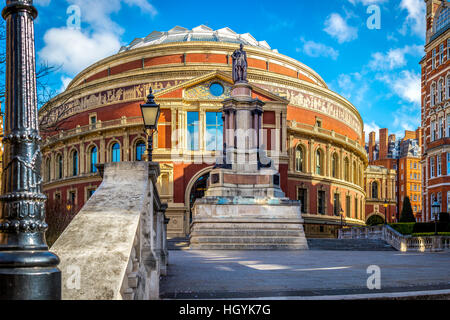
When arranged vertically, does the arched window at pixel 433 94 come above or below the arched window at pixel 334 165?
above

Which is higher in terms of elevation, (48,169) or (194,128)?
(194,128)

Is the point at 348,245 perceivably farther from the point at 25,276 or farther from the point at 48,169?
the point at 48,169

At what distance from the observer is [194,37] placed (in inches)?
2463

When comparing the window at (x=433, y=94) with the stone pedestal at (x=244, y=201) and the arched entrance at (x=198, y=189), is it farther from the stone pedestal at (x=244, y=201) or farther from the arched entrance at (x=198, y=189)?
the stone pedestal at (x=244, y=201)

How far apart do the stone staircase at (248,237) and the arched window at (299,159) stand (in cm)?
2933

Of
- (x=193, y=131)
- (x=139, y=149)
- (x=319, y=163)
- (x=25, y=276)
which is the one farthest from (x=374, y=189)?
(x=25, y=276)

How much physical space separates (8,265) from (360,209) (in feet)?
213

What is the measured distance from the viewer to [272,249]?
24.9 m

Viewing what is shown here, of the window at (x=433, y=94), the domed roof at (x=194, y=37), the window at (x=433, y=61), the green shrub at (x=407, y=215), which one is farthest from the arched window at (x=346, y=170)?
the domed roof at (x=194, y=37)

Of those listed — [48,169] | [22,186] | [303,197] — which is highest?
[48,169]

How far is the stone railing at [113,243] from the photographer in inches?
180

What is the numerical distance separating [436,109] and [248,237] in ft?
106

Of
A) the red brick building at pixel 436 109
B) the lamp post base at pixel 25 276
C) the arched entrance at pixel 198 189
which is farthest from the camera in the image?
the red brick building at pixel 436 109
